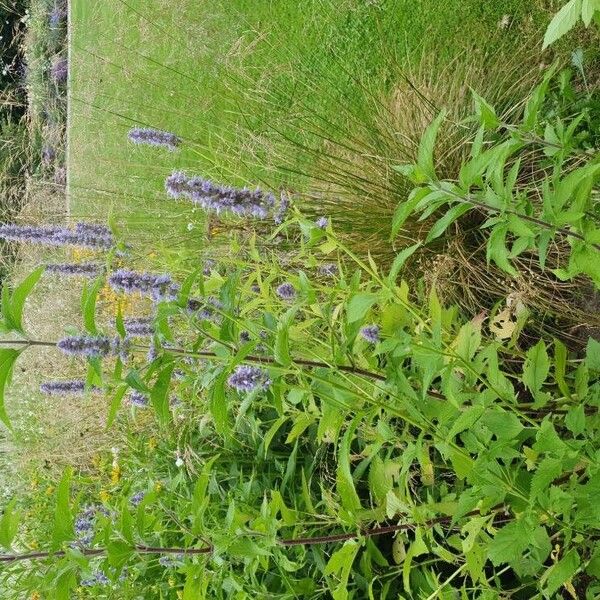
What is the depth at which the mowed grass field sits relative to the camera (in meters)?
3.13

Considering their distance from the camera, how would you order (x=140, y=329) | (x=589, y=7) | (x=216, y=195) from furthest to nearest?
1. (x=140, y=329)
2. (x=216, y=195)
3. (x=589, y=7)

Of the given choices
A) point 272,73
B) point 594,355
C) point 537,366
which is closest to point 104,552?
point 537,366

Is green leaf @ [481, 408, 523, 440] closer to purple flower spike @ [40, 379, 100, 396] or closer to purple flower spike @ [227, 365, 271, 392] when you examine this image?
purple flower spike @ [227, 365, 271, 392]

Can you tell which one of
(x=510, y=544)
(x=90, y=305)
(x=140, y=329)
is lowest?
(x=510, y=544)

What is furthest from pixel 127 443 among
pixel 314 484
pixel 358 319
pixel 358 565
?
pixel 358 319

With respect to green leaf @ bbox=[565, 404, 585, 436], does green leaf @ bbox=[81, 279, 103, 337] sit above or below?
above

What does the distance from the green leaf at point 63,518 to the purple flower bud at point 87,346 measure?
9.8 inches

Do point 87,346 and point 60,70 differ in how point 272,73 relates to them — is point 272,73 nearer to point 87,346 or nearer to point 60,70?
point 87,346

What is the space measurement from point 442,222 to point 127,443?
2.40 meters

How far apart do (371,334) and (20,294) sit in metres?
0.85

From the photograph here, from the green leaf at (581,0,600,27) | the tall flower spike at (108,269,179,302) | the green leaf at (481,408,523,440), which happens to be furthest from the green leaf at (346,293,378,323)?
the green leaf at (581,0,600,27)

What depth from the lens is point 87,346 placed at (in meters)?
1.52

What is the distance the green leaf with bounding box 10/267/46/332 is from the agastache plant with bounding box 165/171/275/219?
529 millimetres

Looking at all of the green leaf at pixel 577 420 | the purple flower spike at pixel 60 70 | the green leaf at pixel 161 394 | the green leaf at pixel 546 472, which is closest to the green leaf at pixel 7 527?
the green leaf at pixel 161 394
